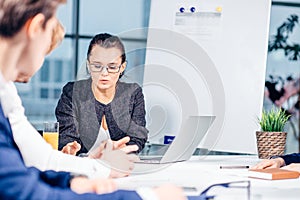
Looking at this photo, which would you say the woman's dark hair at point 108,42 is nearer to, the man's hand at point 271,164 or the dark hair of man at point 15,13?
the man's hand at point 271,164

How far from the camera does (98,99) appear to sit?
2.17 meters

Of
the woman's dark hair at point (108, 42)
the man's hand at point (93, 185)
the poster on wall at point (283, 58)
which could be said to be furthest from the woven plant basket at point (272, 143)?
the poster on wall at point (283, 58)

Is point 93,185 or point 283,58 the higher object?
point 283,58

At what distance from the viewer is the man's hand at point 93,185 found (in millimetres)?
909

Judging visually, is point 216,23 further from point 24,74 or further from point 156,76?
point 24,74

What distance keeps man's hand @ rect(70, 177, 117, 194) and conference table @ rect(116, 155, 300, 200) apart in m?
0.18

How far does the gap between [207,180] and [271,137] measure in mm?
869

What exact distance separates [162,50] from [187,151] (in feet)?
4.26

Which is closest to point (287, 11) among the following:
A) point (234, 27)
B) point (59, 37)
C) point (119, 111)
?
point (234, 27)

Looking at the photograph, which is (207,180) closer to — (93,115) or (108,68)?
(108,68)

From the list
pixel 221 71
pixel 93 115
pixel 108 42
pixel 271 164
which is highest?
pixel 108 42

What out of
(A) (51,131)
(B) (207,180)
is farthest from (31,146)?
(A) (51,131)

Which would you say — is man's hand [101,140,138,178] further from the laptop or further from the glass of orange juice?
the glass of orange juice

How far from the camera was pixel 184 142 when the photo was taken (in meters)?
1.84
